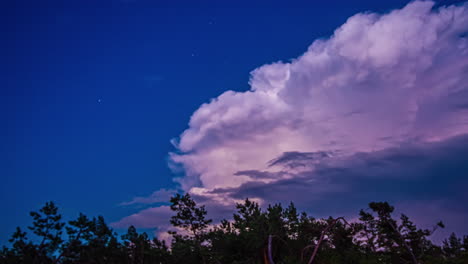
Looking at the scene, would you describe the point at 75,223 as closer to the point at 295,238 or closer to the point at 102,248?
the point at 102,248

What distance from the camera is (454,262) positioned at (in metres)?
25.4

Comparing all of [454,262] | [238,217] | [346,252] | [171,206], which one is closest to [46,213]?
[171,206]

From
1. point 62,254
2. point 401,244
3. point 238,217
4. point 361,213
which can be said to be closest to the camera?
point 238,217

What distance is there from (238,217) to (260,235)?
Result: 23.3 feet

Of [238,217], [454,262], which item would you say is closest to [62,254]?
[238,217]

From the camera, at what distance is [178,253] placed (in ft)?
112

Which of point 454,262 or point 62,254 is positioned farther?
point 62,254

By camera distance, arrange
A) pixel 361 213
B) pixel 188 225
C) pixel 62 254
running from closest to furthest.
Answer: pixel 62 254, pixel 188 225, pixel 361 213

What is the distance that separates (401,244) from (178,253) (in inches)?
1054

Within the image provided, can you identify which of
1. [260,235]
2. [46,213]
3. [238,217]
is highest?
[46,213]

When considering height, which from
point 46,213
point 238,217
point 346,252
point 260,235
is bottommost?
point 346,252

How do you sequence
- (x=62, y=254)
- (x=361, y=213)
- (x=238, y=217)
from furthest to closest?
(x=361, y=213) < (x=62, y=254) < (x=238, y=217)

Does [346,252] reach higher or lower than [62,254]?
lower

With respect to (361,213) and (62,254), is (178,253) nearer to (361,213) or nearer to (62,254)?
(62,254)
